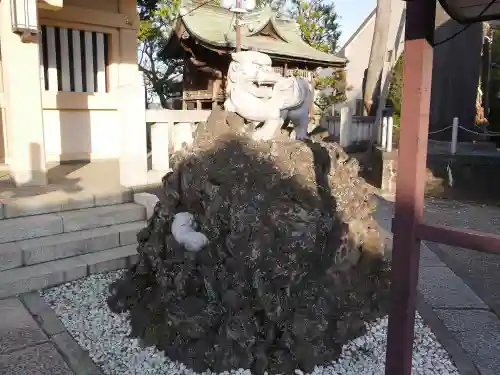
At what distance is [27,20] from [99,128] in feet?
9.99

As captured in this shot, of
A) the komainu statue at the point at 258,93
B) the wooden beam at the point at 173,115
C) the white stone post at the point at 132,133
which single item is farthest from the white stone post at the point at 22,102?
the komainu statue at the point at 258,93

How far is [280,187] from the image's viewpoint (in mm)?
3207

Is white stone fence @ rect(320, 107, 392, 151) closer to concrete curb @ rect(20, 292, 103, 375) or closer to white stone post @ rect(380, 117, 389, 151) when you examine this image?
white stone post @ rect(380, 117, 389, 151)

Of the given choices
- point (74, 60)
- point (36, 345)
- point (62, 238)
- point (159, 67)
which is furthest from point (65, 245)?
point (159, 67)

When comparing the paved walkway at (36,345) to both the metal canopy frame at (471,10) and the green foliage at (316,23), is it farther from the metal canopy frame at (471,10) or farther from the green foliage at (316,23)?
the green foliage at (316,23)

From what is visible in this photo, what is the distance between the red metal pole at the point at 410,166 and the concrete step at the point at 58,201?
11.7 feet

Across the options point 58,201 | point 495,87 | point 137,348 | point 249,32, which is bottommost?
point 137,348

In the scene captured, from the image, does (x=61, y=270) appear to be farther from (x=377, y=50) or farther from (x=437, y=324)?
(x=377, y=50)

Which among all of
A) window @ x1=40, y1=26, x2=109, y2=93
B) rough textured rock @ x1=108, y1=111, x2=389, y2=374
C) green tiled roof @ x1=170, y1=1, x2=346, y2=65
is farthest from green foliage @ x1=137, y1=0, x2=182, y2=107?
rough textured rock @ x1=108, y1=111, x2=389, y2=374

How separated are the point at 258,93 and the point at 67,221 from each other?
2.32 meters

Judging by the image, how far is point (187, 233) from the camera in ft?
10.6

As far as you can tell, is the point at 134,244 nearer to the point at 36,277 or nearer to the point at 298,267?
the point at 36,277

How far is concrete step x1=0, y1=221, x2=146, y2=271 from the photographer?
3992mm

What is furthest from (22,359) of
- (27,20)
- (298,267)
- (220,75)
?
(220,75)
